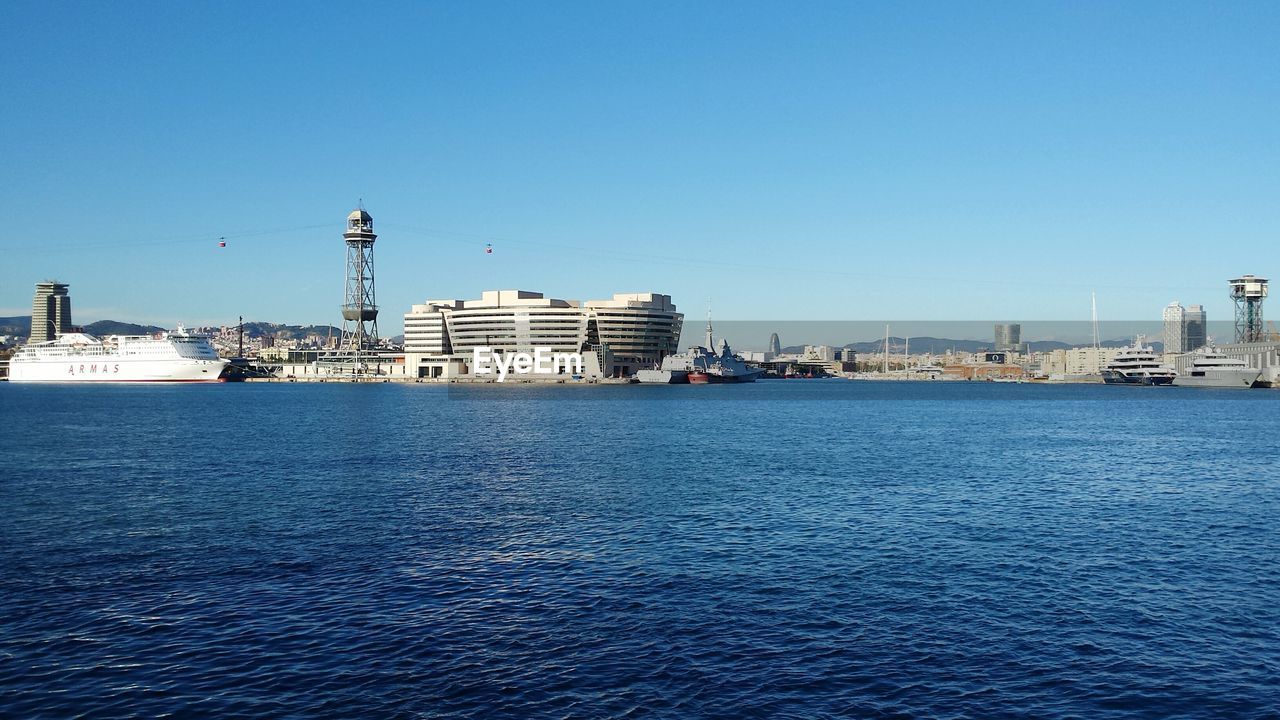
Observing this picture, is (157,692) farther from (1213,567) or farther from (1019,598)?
(1213,567)

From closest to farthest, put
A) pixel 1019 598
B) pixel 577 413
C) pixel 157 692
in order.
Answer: pixel 157 692
pixel 1019 598
pixel 577 413

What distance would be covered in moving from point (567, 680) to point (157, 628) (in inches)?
372

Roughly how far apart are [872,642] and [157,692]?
13668mm

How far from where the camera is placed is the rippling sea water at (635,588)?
16.0m

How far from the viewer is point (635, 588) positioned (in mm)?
22969

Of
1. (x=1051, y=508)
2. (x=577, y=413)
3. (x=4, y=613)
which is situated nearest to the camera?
(x=4, y=613)

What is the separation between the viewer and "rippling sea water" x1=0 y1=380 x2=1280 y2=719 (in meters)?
16.0

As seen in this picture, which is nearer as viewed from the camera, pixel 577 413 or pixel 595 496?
pixel 595 496

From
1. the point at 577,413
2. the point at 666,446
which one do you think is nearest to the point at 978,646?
the point at 666,446

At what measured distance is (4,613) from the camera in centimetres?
2023

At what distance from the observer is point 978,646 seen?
18.5 meters

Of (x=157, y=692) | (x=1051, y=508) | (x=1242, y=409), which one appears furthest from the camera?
(x=1242, y=409)

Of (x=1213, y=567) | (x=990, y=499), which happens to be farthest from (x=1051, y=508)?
(x=1213, y=567)

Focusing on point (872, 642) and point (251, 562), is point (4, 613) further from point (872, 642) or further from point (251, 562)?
point (872, 642)
